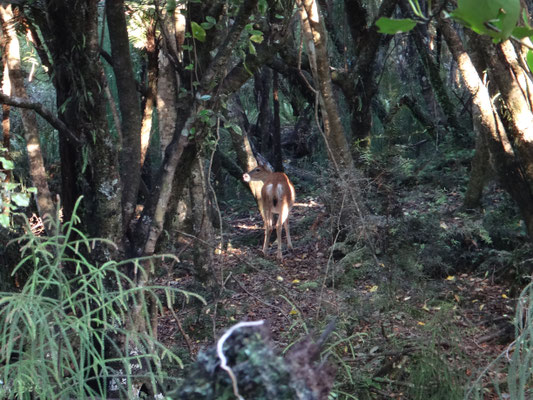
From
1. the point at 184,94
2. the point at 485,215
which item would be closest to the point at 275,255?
the point at 485,215

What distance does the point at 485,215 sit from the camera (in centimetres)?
849

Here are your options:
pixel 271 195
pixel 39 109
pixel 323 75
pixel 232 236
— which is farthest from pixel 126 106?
pixel 232 236

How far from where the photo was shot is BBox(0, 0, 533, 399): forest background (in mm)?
2119

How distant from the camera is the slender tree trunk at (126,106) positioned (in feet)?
15.0

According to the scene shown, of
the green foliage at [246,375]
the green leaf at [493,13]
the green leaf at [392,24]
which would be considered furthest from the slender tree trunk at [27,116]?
the green leaf at [493,13]

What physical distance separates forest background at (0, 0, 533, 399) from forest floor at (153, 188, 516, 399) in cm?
3

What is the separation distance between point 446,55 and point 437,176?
895cm

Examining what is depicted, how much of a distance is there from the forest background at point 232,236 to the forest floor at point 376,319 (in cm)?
3

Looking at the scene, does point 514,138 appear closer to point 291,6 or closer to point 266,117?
point 291,6

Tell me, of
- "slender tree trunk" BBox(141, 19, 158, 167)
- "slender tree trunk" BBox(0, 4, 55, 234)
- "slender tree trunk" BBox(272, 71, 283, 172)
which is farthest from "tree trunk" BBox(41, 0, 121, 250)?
"slender tree trunk" BBox(272, 71, 283, 172)

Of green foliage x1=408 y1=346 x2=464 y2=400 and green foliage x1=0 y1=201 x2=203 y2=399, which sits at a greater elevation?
green foliage x1=0 y1=201 x2=203 y2=399

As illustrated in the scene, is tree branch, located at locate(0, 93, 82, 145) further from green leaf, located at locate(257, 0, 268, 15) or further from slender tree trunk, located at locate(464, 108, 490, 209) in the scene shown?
slender tree trunk, located at locate(464, 108, 490, 209)

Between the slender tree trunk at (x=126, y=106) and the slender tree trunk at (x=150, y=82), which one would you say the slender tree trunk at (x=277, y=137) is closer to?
the slender tree trunk at (x=150, y=82)

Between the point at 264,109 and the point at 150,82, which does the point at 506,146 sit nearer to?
the point at 150,82
